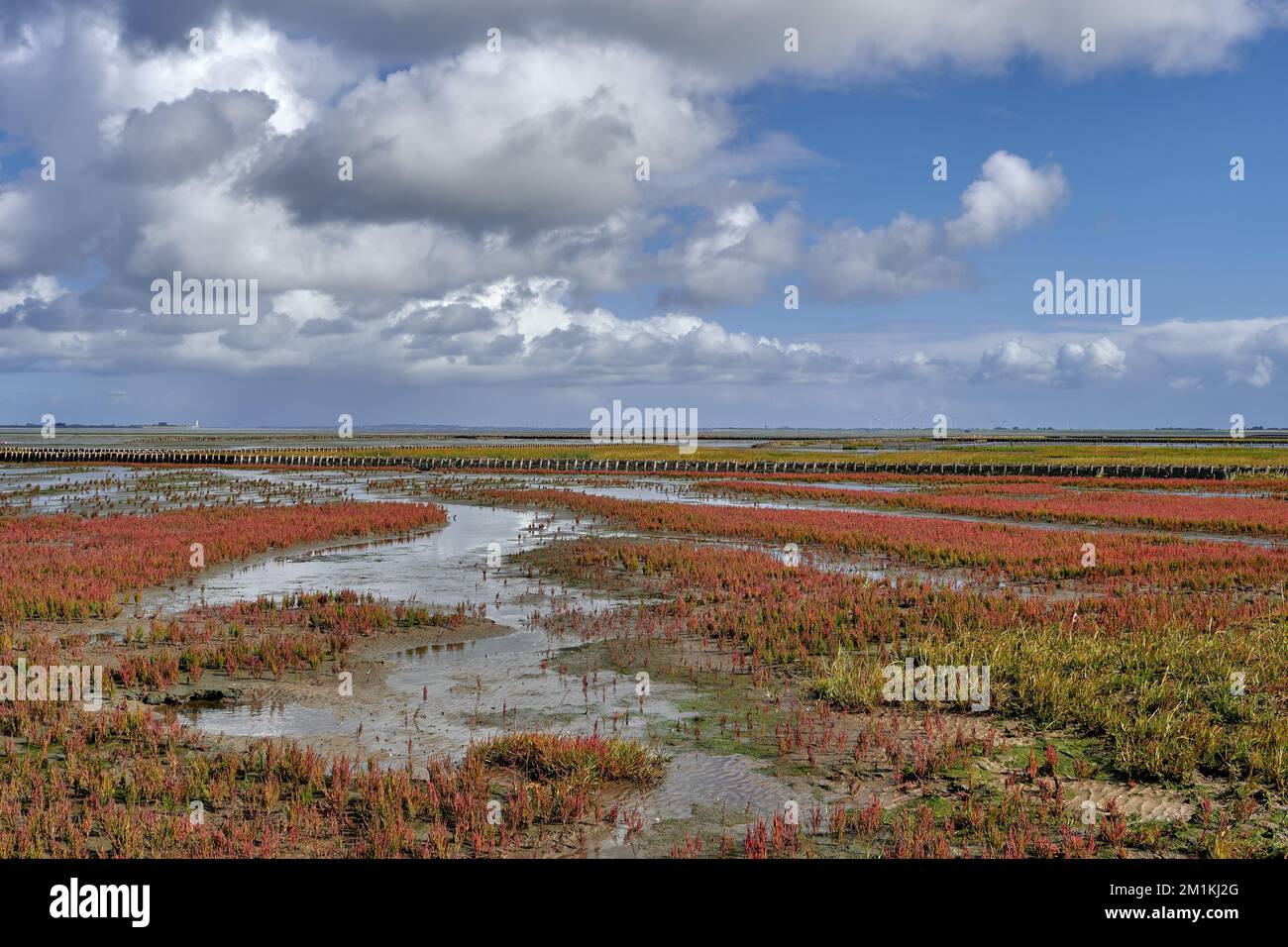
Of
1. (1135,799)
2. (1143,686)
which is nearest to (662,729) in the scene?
(1135,799)

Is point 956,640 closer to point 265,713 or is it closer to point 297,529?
point 265,713

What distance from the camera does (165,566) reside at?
2252cm

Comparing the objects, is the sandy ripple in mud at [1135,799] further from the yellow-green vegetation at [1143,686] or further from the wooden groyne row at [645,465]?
the wooden groyne row at [645,465]

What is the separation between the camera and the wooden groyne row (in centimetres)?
6462

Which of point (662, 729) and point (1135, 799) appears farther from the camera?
point (662, 729)

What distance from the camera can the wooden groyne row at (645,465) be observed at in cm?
6462

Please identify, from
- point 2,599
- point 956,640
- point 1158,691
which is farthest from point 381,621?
point 1158,691

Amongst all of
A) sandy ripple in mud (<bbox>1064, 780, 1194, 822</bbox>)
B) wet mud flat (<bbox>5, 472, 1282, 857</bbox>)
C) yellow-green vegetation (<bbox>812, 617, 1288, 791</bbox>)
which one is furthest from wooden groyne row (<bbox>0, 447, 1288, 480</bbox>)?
sandy ripple in mud (<bbox>1064, 780, 1194, 822</bbox>)

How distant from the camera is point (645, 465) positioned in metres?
80.8

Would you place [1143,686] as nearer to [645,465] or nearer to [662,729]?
[662,729]

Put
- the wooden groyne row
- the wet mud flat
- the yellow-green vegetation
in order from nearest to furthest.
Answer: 1. the wet mud flat
2. the yellow-green vegetation
3. the wooden groyne row

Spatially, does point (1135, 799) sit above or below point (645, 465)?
below

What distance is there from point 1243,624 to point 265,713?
1718cm

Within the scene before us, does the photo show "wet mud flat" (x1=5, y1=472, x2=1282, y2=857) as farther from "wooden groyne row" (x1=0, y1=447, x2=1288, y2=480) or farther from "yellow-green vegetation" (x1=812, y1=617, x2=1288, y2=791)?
"wooden groyne row" (x1=0, y1=447, x2=1288, y2=480)
